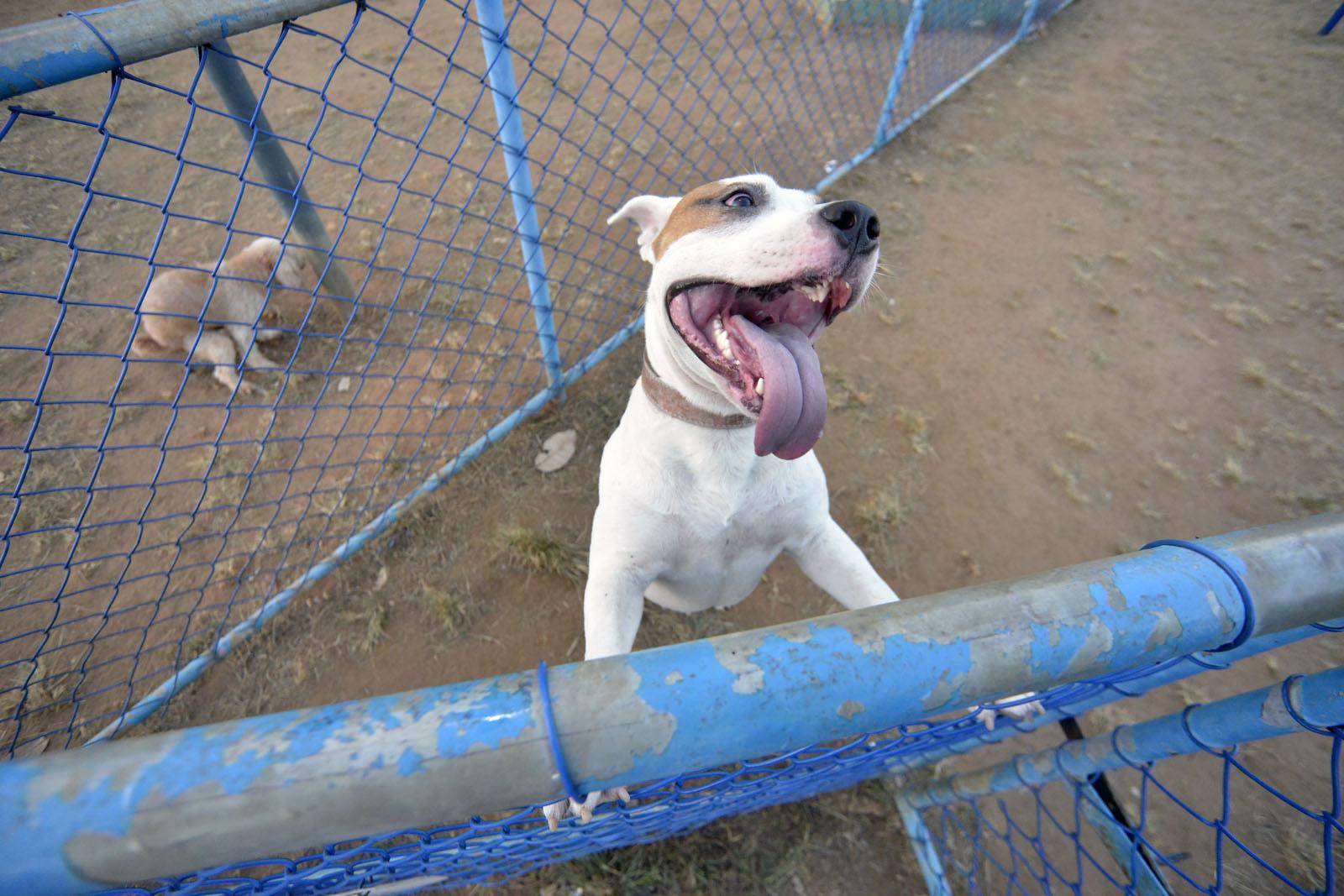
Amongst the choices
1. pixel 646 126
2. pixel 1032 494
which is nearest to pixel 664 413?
pixel 1032 494

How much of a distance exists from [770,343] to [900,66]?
4.14 m

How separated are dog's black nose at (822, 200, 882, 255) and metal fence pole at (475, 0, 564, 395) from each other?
1235mm

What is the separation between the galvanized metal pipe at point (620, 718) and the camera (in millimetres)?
489

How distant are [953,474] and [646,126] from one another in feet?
13.0

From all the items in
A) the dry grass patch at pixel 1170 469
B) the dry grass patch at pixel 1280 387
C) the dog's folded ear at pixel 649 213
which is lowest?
the dry grass patch at pixel 1170 469

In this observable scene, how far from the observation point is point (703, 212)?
1626 millimetres

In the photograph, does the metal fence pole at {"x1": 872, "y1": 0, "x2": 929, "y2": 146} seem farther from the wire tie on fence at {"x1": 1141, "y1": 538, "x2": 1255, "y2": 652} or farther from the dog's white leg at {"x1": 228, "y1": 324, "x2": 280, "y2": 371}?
the dog's white leg at {"x1": 228, "y1": 324, "x2": 280, "y2": 371}

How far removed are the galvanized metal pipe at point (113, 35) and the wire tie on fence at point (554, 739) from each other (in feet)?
3.88

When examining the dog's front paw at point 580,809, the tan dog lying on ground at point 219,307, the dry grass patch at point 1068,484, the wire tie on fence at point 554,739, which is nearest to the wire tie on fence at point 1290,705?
the wire tie on fence at point 554,739

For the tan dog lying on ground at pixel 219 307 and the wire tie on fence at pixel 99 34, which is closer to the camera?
the wire tie on fence at pixel 99 34

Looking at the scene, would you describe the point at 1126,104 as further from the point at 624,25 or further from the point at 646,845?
the point at 646,845

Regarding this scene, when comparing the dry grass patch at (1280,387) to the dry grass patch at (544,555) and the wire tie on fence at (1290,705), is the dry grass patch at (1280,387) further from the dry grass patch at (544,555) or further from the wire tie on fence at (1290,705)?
the dry grass patch at (544,555)

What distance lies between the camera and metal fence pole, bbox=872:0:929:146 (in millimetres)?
3932

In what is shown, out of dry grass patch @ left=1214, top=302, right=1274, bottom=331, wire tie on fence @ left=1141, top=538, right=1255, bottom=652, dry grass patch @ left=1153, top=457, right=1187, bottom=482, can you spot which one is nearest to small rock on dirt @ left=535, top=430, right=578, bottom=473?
wire tie on fence @ left=1141, top=538, right=1255, bottom=652
